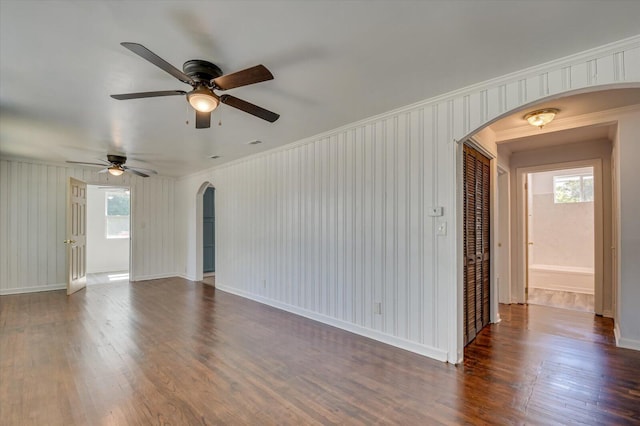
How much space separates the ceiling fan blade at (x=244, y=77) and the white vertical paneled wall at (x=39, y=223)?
624cm

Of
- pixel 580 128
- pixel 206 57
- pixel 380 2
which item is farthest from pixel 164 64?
pixel 580 128

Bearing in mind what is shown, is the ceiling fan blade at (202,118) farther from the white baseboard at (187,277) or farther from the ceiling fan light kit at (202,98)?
the white baseboard at (187,277)

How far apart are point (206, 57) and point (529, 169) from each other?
5.21 metres

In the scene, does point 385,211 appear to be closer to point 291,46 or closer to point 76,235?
point 291,46

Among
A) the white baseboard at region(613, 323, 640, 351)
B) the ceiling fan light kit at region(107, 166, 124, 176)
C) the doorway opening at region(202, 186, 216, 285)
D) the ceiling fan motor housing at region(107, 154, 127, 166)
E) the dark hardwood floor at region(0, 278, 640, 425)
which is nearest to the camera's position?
the dark hardwood floor at region(0, 278, 640, 425)

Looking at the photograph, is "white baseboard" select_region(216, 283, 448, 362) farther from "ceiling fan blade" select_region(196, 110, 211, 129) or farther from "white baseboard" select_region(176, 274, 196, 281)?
"ceiling fan blade" select_region(196, 110, 211, 129)

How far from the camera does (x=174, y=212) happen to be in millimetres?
7695

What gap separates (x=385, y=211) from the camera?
3357 mm

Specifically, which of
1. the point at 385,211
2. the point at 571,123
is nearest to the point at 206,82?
the point at 385,211

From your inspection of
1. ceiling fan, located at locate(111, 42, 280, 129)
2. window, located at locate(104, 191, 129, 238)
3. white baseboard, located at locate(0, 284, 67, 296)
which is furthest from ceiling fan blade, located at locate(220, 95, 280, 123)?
window, located at locate(104, 191, 129, 238)

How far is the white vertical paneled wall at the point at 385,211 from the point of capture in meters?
2.51

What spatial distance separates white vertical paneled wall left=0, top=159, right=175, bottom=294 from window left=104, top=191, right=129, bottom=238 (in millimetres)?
1897

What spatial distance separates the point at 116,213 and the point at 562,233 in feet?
38.0

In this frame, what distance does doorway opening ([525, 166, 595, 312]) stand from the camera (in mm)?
6164
